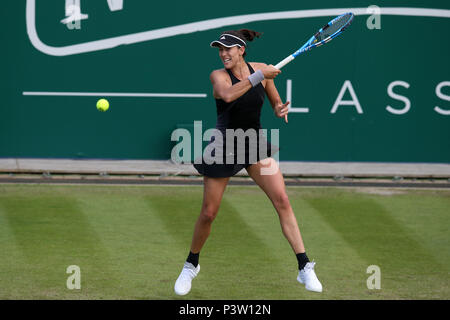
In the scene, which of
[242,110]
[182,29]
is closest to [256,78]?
[242,110]

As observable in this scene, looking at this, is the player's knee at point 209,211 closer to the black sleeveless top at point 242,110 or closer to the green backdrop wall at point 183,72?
the black sleeveless top at point 242,110

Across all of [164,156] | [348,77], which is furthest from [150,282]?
[348,77]

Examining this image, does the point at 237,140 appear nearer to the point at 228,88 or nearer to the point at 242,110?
the point at 242,110

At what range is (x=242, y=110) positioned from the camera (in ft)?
19.5

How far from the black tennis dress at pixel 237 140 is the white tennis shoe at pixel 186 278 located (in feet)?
2.47

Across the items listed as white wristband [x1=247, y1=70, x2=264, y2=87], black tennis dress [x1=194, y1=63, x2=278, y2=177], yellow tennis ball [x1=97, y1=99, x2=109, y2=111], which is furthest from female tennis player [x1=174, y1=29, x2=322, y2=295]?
yellow tennis ball [x1=97, y1=99, x2=109, y2=111]

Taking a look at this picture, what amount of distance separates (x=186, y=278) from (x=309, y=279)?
3.07 ft

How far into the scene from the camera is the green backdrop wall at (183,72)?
1095 centimetres

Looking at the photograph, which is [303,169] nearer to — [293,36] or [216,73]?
[293,36]

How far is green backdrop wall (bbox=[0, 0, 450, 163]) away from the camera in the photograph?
10945mm

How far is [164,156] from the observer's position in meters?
11.2

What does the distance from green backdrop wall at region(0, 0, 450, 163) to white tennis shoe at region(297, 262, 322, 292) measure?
17.2ft

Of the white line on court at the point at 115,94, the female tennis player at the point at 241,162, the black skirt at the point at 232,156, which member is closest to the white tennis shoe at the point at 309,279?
the female tennis player at the point at 241,162

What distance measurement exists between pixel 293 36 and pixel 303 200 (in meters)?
2.75
